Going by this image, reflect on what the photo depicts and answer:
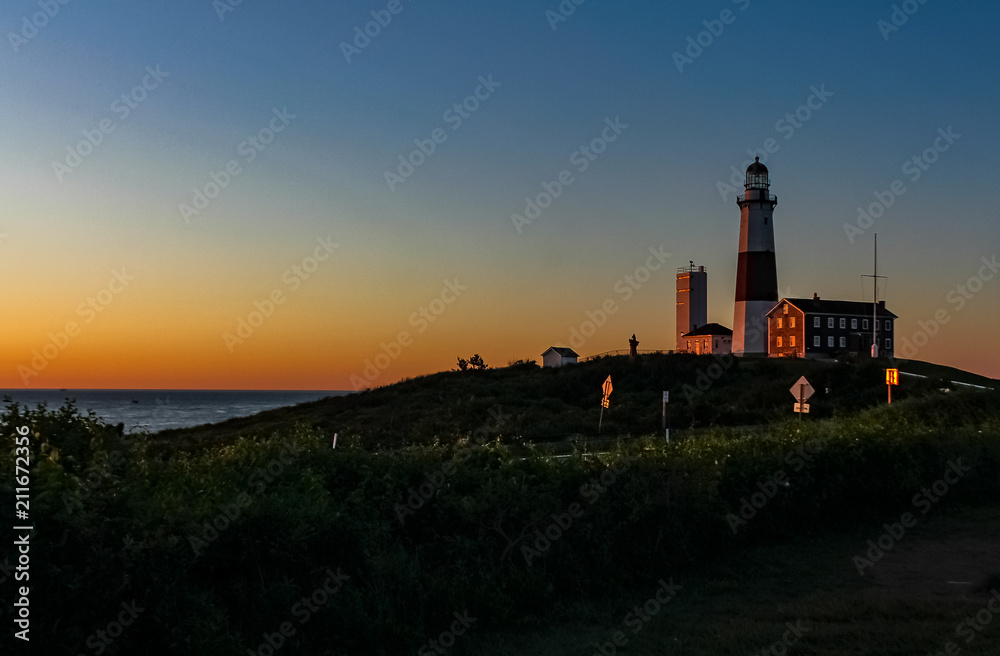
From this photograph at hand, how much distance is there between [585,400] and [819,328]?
2716cm

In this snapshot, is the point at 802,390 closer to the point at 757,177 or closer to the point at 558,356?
the point at 757,177

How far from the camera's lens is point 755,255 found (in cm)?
7144

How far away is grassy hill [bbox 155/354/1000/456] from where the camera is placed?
45.1 meters

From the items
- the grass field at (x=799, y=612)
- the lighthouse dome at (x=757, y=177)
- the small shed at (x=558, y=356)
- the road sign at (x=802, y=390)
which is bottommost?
the grass field at (x=799, y=612)

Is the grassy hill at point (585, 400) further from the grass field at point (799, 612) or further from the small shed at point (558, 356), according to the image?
the grass field at point (799, 612)

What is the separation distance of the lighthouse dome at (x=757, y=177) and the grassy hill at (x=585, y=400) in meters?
14.4

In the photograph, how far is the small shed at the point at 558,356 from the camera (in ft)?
301

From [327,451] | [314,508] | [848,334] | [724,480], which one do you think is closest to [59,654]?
[314,508]

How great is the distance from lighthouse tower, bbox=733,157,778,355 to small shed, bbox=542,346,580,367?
840 inches

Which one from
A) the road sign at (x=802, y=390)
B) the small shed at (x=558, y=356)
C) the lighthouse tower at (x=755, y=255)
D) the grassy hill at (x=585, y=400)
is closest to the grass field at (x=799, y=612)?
the road sign at (x=802, y=390)

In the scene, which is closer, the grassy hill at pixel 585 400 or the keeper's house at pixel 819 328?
the grassy hill at pixel 585 400

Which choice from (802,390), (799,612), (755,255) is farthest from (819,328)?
(799,612)

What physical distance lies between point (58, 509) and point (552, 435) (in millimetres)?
34152

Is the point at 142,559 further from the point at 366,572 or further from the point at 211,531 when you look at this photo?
the point at 366,572
